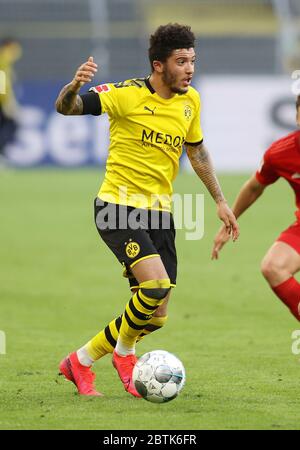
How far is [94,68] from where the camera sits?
632cm

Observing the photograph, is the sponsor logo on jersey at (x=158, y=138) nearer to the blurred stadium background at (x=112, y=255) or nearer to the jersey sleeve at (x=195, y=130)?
the jersey sleeve at (x=195, y=130)

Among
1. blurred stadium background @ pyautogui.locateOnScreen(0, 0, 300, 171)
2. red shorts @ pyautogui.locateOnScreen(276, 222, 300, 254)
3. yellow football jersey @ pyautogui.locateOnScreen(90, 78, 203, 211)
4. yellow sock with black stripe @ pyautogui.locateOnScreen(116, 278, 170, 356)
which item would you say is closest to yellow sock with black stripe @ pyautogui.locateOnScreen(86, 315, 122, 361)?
yellow sock with black stripe @ pyautogui.locateOnScreen(116, 278, 170, 356)

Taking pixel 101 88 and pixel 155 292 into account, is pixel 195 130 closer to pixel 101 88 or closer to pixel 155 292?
pixel 101 88

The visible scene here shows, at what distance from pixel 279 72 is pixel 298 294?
822 inches

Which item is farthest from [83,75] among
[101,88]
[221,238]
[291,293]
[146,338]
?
[146,338]

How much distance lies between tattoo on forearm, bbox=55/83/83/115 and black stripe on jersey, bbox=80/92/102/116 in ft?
0.16

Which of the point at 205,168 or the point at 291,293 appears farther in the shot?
the point at 205,168

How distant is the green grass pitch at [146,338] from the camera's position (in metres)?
6.16

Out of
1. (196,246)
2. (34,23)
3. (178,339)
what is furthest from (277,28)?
(178,339)

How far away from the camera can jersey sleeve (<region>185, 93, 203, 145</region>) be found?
281 inches

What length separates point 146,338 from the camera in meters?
9.05

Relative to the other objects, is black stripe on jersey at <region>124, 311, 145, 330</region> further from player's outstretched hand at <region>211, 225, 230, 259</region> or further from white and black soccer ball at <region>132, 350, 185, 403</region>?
player's outstretched hand at <region>211, 225, 230, 259</region>

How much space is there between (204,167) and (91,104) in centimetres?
106

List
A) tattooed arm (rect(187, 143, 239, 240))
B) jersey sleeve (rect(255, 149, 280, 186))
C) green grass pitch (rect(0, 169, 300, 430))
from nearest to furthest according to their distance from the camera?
green grass pitch (rect(0, 169, 300, 430)) < tattooed arm (rect(187, 143, 239, 240)) < jersey sleeve (rect(255, 149, 280, 186))
